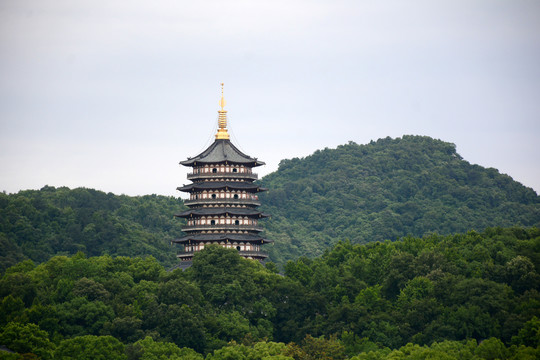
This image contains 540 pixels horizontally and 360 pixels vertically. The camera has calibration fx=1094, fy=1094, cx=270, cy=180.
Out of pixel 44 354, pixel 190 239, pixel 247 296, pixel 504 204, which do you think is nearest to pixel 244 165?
pixel 190 239

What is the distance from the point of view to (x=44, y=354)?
62438 mm

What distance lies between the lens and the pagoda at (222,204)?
262ft

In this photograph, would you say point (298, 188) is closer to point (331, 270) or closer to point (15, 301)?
point (331, 270)

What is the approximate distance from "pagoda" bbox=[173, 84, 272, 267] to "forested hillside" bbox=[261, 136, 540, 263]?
132 ft

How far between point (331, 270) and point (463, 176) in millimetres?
72576

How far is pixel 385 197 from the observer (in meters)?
145

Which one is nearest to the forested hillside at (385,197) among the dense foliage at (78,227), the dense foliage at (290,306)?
the dense foliage at (78,227)

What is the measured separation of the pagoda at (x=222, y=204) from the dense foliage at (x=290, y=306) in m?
3.80

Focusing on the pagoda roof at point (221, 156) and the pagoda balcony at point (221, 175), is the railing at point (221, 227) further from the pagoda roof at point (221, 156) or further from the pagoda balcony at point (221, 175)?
Result: the pagoda roof at point (221, 156)

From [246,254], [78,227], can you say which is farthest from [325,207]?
[246,254]

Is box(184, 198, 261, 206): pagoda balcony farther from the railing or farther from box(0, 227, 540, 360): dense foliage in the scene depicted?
box(0, 227, 540, 360): dense foliage

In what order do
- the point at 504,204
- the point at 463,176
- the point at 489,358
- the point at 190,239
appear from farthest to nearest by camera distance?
1. the point at 463,176
2. the point at 504,204
3. the point at 190,239
4. the point at 489,358

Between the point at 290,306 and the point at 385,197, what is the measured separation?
73.2m

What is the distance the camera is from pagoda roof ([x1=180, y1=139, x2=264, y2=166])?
80938mm
